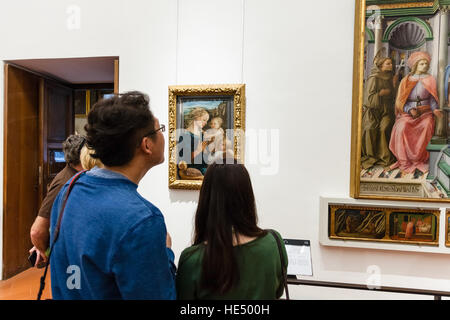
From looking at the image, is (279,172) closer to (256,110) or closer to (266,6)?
(256,110)

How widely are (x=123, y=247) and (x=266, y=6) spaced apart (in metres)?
2.68

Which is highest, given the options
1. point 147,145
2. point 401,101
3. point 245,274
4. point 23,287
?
point 401,101

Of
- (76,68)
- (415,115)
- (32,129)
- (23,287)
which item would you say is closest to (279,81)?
(415,115)

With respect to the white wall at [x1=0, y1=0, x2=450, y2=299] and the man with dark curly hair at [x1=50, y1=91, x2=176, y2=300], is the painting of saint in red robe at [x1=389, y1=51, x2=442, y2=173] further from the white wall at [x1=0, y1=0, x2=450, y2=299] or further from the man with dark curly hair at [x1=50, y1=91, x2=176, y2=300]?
the man with dark curly hair at [x1=50, y1=91, x2=176, y2=300]

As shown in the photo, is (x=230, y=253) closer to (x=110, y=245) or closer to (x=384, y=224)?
(x=110, y=245)

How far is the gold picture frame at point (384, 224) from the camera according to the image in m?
2.38

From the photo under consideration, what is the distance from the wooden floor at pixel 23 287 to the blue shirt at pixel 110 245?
273 cm

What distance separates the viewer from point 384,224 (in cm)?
244

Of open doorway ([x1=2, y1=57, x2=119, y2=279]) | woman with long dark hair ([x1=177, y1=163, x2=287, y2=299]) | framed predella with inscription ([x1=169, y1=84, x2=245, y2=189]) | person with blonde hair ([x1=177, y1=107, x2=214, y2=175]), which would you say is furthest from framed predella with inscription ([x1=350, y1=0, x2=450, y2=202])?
open doorway ([x1=2, y1=57, x2=119, y2=279])

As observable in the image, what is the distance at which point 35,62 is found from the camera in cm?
314

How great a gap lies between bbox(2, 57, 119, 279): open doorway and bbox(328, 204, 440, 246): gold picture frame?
2759 millimetres

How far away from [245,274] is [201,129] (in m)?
1.88
